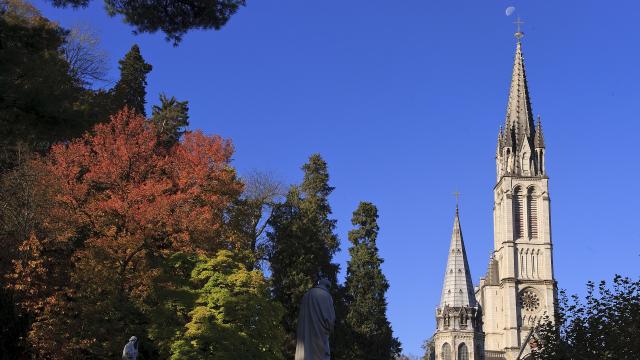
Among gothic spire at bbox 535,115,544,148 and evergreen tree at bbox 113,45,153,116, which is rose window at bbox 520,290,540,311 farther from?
evergreen tree at bbox 113,45,153,116

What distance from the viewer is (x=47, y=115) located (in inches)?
715

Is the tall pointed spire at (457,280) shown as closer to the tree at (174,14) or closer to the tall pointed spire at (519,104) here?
the tall pointed spire at (519,104)

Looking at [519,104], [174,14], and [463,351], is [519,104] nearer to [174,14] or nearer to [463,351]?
[463,351]

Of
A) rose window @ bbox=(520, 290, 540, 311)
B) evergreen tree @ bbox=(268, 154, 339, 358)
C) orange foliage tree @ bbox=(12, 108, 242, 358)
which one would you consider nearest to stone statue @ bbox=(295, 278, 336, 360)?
orange foliage tree @ bbox=(12, 108, 242, 358)

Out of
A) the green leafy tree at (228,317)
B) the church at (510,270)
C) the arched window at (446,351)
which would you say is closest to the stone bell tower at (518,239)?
the church at (510,270)

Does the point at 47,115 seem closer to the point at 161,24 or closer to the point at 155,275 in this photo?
the point at 161,24

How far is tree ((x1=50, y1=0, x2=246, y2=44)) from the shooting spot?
1883 centimetres

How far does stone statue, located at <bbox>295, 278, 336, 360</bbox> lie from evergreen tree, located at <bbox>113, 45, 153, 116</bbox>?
111ft

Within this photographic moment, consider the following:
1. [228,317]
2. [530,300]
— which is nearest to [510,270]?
[530,300]

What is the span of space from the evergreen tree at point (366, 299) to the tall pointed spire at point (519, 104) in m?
42.4

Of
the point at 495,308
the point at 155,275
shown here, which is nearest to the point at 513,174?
the point at 495,308

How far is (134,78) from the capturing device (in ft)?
159

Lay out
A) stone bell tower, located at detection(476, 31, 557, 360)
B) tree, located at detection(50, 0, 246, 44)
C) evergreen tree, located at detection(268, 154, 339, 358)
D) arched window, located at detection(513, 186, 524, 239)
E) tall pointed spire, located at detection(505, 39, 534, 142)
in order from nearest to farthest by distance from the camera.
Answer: tree, located at detection(50, 0, 246, 44), evergreen tree, located at detection(268, 154, 339, 358), stone bell tower, located at detection(476, 31, 557, 360), arched window, located at detection(513, 186, 524, 239), tall pointed spire, located at detection(505, 39, 534, 142)

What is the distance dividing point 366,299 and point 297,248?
264 inches
